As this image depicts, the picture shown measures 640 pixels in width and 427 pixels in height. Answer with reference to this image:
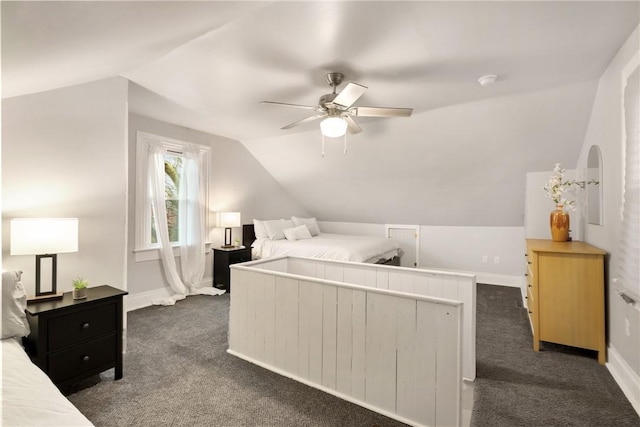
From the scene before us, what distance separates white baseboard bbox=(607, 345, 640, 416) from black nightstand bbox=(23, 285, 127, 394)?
3.44m

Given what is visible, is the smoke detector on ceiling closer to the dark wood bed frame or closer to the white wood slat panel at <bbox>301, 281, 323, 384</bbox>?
the white wood slat panel at <bbox>301, 281, 323, 384</bbox>

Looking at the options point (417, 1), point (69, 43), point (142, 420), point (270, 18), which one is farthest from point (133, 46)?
point (142, 420)

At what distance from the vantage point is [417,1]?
1.75 metres

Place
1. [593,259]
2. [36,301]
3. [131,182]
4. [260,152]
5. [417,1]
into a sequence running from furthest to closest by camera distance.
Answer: [260,152]
[131,182]
[593,259]
[36,301]
[417,1]

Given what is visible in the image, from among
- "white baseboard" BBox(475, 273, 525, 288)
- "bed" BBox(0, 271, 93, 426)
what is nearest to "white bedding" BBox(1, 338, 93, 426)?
"bed" BBox(0, 271, 93, 426)

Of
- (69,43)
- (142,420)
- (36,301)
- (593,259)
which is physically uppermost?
(69,43)

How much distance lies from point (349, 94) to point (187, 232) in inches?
126

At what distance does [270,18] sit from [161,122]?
9.63ft

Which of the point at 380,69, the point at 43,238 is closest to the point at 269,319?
the point at 43,238

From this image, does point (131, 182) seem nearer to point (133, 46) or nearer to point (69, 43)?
point (133, 46)

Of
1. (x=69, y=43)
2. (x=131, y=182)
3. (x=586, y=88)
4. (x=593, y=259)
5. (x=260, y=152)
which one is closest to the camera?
(x=69, y=43)

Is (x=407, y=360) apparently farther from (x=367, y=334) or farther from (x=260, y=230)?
(x=260, y=230)

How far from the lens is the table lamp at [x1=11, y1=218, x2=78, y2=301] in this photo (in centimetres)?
202

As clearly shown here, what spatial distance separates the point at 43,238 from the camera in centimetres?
207
